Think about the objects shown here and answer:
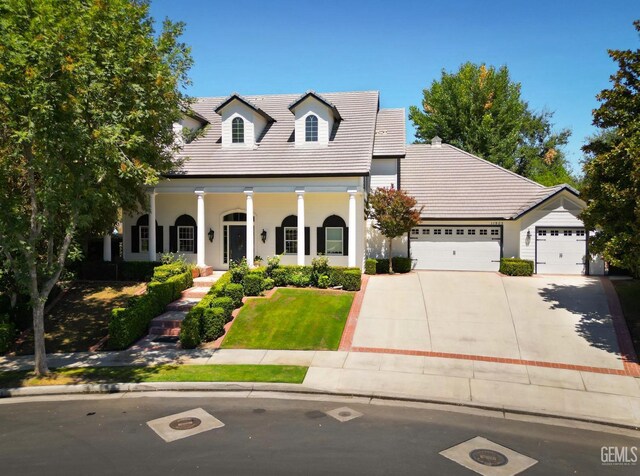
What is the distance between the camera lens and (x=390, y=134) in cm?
2669

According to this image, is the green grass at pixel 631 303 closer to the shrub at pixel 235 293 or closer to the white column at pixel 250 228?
the shrub at pixel 235 293

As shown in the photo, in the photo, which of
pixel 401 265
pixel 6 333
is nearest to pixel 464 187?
pixel 401 265

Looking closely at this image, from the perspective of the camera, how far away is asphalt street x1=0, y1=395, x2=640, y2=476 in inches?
287

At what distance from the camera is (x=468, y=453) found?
25.9 feet

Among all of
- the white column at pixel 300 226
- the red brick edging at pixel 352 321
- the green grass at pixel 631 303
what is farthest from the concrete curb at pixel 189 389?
the white column at pixel 300 226

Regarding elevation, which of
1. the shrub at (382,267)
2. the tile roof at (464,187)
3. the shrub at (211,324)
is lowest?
the shrub at (211,324)

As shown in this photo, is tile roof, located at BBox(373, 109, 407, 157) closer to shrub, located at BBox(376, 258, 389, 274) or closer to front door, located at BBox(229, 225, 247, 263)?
shrub, located at BBox(376, 258, 389, 274)

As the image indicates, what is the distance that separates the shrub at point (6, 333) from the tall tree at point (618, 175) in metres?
18.7

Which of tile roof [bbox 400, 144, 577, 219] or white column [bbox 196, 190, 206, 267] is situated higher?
tile roof [bbox 400, 144, 577, 219]

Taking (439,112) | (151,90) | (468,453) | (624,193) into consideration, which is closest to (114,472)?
(468,453)

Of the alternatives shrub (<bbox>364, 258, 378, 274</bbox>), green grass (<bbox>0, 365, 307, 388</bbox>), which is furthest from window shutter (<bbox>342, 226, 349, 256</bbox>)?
green grass (<bbox>0, 365, 307, 388</bbox>)

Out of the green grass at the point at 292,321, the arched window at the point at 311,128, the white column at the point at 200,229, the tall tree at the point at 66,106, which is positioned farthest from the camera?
the arched window at the point at 311,128

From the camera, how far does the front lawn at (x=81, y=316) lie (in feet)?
50.1

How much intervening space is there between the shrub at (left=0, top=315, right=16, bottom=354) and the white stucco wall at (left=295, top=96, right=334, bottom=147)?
14.2 metres
